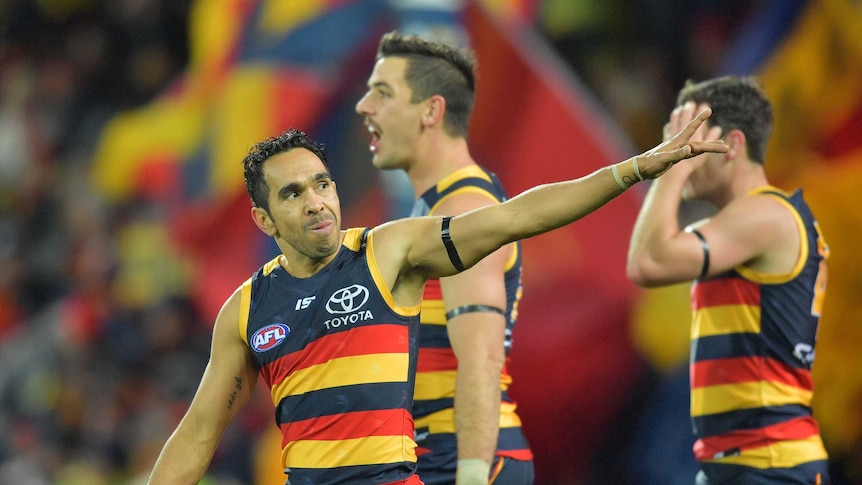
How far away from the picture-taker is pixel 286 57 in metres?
9.65

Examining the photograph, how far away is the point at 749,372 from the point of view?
4.81m

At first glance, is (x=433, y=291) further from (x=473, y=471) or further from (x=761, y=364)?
(x=761, y=364)

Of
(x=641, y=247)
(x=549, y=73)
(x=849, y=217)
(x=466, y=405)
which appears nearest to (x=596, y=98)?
(x=549, y=73)

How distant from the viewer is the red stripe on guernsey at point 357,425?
12.2ft

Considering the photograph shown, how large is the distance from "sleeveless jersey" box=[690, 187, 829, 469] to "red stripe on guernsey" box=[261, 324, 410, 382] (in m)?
1.66

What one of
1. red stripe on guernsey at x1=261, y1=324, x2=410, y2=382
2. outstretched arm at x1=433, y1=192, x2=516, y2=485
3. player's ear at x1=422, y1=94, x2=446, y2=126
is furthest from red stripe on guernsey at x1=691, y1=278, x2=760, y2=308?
red stripe on guernsey at x1=261, y1=324, x2=410, y2=382

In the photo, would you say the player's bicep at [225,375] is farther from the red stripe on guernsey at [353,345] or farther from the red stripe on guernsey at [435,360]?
the red stripe on guernsey at [435,360]

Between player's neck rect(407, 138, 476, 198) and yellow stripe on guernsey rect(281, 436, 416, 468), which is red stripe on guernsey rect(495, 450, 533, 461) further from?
player's neck rect(407, 138, 476, 198)

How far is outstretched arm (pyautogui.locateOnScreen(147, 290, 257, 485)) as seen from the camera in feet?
13.0

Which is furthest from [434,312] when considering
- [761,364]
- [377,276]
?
[761,364]

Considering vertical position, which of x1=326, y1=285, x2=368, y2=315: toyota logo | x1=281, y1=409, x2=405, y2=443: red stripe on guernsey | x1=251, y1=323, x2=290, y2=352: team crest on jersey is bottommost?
x1=281, y1=409, x2=405, y2=443: red stripe on guernsey

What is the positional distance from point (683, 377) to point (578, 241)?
42.8 inches

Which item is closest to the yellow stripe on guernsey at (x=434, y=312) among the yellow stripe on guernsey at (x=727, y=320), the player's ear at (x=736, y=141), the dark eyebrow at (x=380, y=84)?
the dark eyebrow at (x=380, y=84)

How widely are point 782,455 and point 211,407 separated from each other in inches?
89.0
